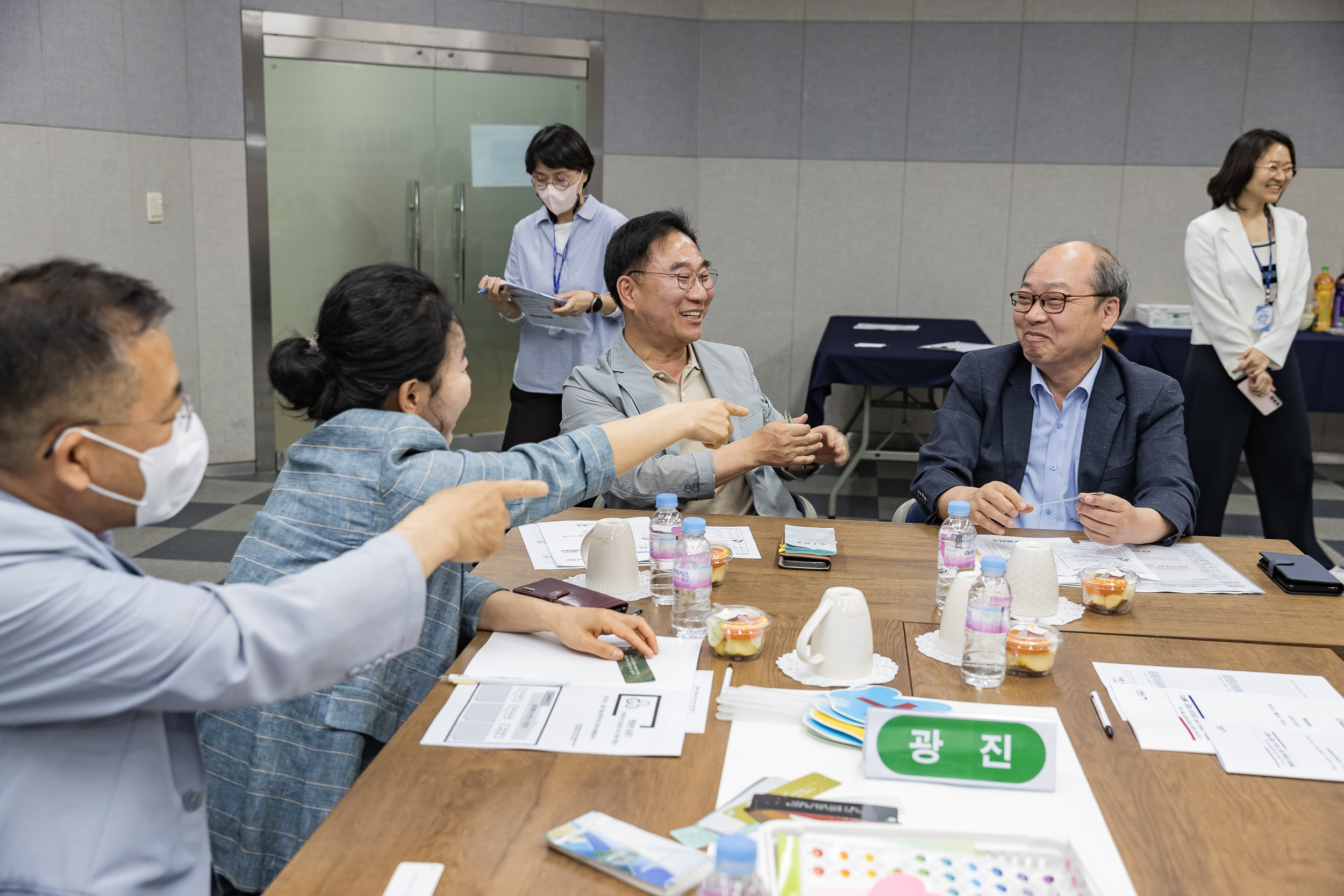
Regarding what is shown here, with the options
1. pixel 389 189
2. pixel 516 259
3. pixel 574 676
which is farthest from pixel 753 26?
pixel 574 676

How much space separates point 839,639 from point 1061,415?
1237 millimetres

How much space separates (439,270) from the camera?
5.96 metres

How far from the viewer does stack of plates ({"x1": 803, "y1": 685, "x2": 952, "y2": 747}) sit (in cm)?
141

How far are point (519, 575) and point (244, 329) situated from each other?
4047 millimetres

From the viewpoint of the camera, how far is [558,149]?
4.07 metres

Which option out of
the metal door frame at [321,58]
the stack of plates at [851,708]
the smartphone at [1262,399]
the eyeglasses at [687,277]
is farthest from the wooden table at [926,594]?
the metal door frame at [321,58]

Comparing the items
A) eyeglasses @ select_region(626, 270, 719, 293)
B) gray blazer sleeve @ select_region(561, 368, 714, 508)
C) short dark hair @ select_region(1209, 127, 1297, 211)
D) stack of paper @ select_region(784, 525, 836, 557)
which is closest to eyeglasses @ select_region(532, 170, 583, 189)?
eyeglasses @ select_region(626, 270, 719, 293)

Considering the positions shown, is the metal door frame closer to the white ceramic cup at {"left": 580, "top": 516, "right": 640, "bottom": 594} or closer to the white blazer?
the white blazer

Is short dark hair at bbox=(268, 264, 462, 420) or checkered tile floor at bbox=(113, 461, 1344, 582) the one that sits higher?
short dark hair at bbox=(268, 264, 462, 420)

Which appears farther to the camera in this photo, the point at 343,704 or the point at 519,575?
the point at 519,575

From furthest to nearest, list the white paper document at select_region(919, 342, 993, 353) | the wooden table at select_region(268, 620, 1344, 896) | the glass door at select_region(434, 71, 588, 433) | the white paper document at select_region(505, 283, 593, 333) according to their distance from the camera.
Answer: the glass door at select_region(434, 71, 588, 433)
the white paper document at select_region(919, 342, 993, 353)
the white paper document at select_region(505, 283, 593, 333)
the wooden table at select_region(268, 620, 1344, 896)

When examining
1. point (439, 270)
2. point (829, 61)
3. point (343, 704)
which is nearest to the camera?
point (343, 704)

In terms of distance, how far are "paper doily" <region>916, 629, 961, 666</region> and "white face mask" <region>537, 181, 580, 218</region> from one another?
2.79 metres

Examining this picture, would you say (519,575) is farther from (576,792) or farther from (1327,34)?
(1327,34)
